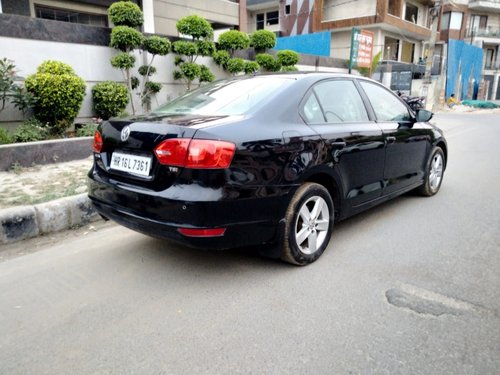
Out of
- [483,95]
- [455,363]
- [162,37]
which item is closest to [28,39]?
[162,37]

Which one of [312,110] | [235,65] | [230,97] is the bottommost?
[312,110]

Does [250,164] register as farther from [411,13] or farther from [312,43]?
[411,13]

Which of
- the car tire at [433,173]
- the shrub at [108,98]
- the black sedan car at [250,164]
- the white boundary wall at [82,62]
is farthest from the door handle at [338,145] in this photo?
the white boundary wall at [82,62]

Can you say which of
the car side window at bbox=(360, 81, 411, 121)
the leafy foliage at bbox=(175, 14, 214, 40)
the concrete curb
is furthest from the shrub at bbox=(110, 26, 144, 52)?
the car side window at bbox=(360, 81, 411, 121)

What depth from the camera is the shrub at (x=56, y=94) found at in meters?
Result: 6.47

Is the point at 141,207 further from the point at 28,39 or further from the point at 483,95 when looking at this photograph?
the point at 483,95

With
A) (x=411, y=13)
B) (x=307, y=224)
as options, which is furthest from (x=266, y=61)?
(x=411, y=13)

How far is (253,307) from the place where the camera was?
2711 mm

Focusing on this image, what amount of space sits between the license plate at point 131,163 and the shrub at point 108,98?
496 cm

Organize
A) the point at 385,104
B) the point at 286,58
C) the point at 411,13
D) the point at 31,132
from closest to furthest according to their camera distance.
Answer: the point at 385,104
the point at 31,132
the point at 286,58
the point at 411,13

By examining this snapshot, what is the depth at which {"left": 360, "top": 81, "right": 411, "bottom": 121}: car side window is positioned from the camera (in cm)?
426

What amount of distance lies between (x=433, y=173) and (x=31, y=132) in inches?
231

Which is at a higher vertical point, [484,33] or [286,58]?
[484,33]

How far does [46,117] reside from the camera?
6.73 metres
